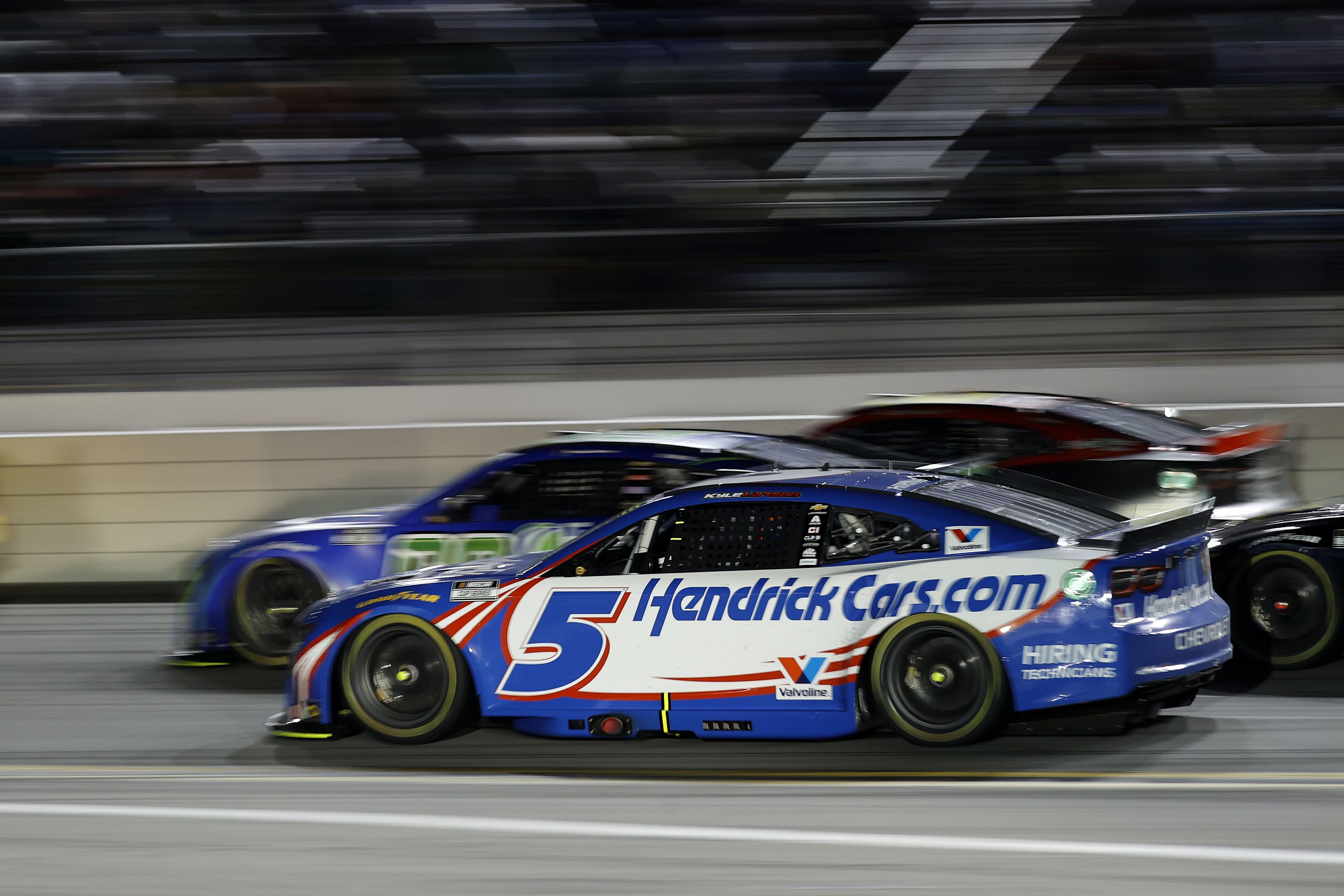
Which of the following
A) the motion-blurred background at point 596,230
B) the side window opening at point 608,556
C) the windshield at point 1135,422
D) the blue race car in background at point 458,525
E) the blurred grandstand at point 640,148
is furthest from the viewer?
the blurred grandstand at point 640,148

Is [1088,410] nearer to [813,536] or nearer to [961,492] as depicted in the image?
[961,492]

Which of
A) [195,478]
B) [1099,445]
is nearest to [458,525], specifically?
[1099,445]

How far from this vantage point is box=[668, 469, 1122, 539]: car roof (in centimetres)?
589

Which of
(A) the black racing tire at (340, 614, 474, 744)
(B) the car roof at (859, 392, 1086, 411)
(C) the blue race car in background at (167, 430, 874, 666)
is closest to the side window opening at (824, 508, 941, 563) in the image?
(A) the black racing tire at (340, 614, 474, 744)

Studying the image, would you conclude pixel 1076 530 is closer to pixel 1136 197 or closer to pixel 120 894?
pixel 120 894

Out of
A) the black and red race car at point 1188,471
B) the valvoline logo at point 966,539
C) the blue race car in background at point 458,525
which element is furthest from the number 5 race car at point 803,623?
the blue race car in background at point 458,525

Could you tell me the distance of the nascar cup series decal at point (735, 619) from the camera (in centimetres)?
570

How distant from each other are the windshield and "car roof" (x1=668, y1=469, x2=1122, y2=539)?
8.76 ft

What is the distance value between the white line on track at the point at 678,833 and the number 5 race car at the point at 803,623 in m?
0.91

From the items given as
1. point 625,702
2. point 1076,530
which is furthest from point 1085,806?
point 625,702

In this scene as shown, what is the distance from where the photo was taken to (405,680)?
6.48 m

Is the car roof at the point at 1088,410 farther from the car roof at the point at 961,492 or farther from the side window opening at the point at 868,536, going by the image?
the side window opening at the point at 868,536

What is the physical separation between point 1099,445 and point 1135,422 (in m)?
0.41

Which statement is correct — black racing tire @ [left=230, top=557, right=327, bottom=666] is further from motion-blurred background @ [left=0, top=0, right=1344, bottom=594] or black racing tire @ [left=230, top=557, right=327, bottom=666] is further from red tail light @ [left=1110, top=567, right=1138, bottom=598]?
red tail light @ [left=1110, top=567, right=1138, bottom=598]
